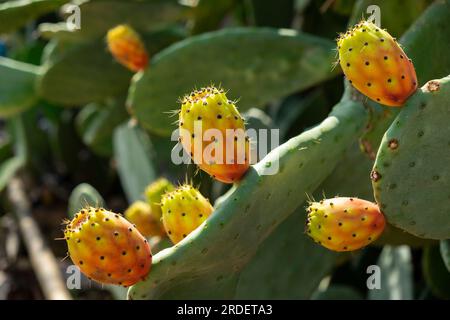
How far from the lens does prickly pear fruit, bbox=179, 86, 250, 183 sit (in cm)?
130

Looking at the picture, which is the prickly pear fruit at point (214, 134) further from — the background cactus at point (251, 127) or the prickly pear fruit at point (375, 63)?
the prickly pear fruit at point (375, 63)

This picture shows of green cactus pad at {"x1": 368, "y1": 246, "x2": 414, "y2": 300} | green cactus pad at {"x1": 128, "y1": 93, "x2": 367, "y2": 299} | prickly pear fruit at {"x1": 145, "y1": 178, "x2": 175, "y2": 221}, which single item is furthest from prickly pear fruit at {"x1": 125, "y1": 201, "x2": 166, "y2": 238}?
green cactus pad at {"x1": 368, "y1": 246, "x2": 414, "y2": 300}

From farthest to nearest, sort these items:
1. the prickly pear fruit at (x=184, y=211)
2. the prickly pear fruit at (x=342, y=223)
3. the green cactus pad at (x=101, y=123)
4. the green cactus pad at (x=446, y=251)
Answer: the green cactus pad at (x=101, y=123) → the green cactus pad at (x=446, y=251) → the prickly pear fruit at (x=184, y=211) → the prickly pear fruit at (x=342, y=223)

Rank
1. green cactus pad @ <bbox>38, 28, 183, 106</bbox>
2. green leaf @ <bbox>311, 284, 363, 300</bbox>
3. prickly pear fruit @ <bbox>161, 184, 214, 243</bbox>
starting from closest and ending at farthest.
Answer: prickly pear fruit @ <bbox>161, 184, 214, 243</bbox> < green leaf @ <bbox>311, 284, 363, 300</bbox> < green cactus pad @ <bbox>38, 28, 183, 106</bbox>

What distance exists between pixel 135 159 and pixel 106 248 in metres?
1.41

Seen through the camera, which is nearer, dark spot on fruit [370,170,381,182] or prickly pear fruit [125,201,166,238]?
dark spot on fruit [370,170,381,182]

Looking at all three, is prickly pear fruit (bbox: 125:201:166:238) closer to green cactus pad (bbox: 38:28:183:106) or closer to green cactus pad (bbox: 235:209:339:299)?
green cactus pad (bbox: 235:209:339:299)

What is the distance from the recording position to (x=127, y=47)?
226cm

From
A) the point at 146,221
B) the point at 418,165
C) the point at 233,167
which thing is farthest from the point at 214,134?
the point at 146,221

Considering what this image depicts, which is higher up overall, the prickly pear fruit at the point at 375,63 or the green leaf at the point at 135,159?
the prickly pear fruit at the point at 375,63

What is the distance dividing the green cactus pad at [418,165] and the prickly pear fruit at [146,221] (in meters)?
0.77

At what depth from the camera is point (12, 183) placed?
11.9ft

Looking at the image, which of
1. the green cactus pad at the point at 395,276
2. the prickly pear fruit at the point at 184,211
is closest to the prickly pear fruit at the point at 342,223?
the prickly pear fruit at the point at 184,211

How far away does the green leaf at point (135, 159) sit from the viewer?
2.57 metres
